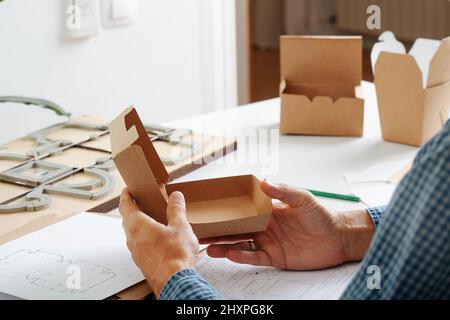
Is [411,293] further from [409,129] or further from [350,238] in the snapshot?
[409,129]

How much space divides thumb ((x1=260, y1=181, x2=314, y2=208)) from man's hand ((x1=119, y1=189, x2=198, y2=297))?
13cm

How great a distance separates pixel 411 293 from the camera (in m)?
0.76

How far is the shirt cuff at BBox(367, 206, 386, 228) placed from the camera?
3.81 ft

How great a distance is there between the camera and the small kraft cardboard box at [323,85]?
1.61 metres

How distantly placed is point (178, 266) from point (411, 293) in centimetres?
31

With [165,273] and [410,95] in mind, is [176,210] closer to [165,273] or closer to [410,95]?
[165,273]

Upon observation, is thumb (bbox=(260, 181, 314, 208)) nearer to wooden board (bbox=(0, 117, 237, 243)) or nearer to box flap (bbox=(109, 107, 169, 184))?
box flap (bbox=(109, 107, 169, 184))

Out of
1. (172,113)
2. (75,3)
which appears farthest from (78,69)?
→ (172,113)

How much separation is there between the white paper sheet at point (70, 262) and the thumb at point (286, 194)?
0.22 m

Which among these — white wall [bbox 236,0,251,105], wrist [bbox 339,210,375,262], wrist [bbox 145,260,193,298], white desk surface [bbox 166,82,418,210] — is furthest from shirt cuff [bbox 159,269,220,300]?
white wall [bbox 236,0,251,105]

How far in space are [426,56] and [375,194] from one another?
472 mm

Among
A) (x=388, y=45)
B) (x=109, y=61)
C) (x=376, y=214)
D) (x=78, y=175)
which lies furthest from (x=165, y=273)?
(x=109, y=61)

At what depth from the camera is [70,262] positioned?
41.9 inches

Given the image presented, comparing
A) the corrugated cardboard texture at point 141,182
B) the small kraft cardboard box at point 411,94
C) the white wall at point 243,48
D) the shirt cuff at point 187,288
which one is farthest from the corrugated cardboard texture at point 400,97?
the white wall at point 243,48
